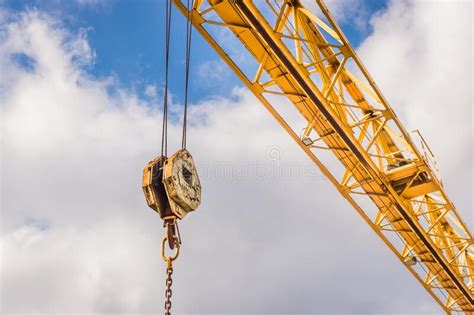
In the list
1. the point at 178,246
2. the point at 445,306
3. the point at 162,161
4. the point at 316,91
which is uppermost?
the point at 316,91

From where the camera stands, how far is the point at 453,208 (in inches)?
442

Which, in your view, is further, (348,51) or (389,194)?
(389,194)

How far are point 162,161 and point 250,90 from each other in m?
4.36

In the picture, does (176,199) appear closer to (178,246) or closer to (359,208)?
(178,246)

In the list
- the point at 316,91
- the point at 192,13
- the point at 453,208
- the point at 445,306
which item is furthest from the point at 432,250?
the point at 192,13

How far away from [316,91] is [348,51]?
33.9 inches

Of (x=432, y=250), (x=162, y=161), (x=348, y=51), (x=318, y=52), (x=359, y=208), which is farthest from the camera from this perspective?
(x=432, y=250)

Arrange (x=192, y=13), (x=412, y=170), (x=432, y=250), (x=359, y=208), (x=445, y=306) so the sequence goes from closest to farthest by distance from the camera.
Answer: (x=192, y=13)
(x=412, y=170)
(x=359, y=208)
(x=432, y=250)
(x=445, y=306)

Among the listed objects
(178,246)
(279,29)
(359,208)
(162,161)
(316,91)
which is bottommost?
(178,246)

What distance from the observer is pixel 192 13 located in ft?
24.5

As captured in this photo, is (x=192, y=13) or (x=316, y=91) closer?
(x=192, y=13)

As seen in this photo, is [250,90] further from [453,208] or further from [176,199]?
[453,208]

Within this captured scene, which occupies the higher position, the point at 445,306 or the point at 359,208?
the point at 359,208

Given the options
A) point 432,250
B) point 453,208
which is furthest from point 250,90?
point 432,250
